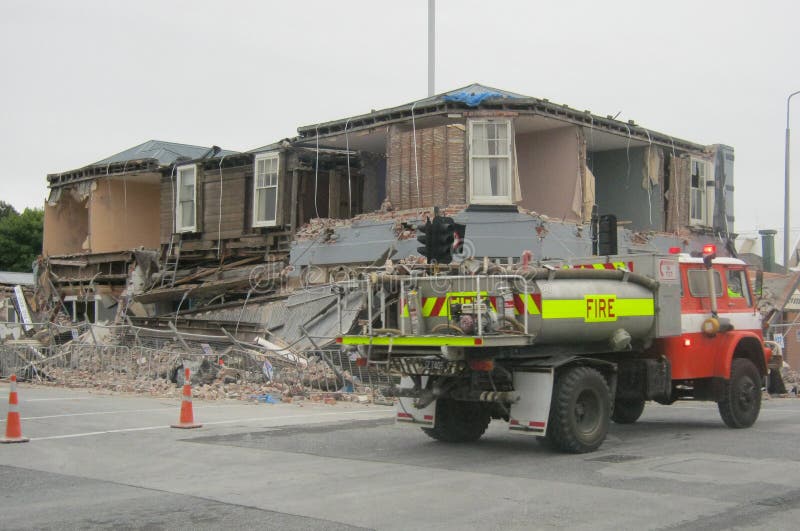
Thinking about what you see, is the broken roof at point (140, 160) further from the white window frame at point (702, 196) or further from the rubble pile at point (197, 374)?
the white window frame at point (702, 196)

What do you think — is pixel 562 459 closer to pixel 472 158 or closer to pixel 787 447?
pixel 787 447

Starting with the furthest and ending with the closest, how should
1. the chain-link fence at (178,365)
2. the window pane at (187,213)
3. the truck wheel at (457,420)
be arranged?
the window pane at (187,213)
the chain-link fence at (178,365)
the truck wheel at (457,420)

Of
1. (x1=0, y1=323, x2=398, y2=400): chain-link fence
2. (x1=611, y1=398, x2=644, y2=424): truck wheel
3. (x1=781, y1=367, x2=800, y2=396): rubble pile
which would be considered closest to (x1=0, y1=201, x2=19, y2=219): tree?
(x1=0, y1=323, x2=398, y2=400): chain-link fence

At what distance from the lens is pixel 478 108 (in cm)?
2369

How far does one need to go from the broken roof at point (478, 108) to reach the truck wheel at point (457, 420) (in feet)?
42.1

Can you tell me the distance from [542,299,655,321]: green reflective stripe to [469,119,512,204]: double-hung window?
11775 millimetres

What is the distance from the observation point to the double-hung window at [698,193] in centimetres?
2928

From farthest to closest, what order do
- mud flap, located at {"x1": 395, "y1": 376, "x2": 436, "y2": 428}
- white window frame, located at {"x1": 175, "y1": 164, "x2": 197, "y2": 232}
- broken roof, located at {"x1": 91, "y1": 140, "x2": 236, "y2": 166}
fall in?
broken roof, located at {"x1": 91, "y1": 140, "x2": 236, "y2": 166}
white window frame, located at {"x1": 175, "y1": 164, "x2": 197, "y2": 232}
mud flap, located at {"x1": 395, "y1": 376, "x2": 436, "y2": 428}

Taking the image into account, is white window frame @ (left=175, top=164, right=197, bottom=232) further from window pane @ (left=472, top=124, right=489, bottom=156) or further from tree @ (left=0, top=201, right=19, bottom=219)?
tree @ (left=0, top=201, right=19, bottom=219)

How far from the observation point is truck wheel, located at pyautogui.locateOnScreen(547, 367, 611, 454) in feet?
35.5

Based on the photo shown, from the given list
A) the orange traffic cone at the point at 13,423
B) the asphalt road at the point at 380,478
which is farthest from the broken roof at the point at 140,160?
the orange traffic cone at the point at 13,423

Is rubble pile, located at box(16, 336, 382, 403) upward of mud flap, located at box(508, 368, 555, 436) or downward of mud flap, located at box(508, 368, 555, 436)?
downward

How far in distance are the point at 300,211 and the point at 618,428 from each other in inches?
624

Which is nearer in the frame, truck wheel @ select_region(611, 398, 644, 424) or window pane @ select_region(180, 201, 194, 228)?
truck wheel @ select_region(611, 398, 644, 424)
